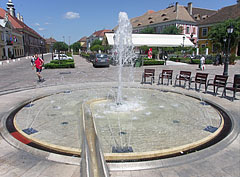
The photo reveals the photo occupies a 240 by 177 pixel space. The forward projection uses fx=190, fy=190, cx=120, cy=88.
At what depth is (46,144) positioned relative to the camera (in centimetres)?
421

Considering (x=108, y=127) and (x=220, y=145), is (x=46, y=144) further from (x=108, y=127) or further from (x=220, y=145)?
(x=220, y=145)

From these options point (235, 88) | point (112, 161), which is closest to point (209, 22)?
point (235, 88)

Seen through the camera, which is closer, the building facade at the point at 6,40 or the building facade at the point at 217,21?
the building facade at the point at 217,21

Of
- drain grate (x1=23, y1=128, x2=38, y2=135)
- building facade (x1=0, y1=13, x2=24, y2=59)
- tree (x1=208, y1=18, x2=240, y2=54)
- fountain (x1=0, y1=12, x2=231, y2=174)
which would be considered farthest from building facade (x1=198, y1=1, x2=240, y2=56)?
building facade (x1=0, y1=13, x2=24, y2=59)

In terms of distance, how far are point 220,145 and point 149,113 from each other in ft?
8.04

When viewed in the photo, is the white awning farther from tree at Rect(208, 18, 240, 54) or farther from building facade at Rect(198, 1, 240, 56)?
building facade at Rect(198, 1, 240, 56)

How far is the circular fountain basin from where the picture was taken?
4.12 metres

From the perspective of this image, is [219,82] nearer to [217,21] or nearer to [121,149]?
[121,149]

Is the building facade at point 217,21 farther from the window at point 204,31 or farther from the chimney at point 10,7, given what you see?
the chimney at point 10,7

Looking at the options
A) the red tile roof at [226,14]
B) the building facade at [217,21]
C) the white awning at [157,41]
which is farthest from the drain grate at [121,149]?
the red tile roof at [226,14]

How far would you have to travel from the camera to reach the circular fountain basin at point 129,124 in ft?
13.5

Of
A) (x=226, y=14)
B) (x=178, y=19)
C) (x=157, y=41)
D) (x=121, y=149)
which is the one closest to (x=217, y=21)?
(x=226, y=14)

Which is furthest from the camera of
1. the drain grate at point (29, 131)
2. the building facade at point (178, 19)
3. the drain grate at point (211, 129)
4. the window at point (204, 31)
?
the building facade at point (178, 19)

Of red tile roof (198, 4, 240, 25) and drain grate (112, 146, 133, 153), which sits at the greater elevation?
red tile roof (198, 4, 240, 25)
